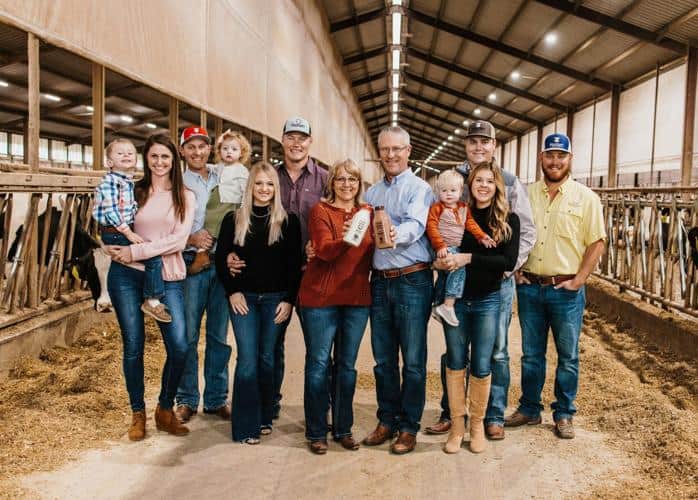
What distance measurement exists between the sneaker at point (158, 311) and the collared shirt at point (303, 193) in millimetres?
861

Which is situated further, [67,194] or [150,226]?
[67,194]

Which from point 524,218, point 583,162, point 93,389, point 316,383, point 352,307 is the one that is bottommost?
point 93,389

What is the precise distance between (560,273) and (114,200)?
2.50m

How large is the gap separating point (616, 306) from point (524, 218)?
429cm

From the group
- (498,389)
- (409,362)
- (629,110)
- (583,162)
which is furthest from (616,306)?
(583,162)

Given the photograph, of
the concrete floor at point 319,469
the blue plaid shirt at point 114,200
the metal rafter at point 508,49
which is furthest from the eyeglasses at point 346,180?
the metal rafter at point 508,49

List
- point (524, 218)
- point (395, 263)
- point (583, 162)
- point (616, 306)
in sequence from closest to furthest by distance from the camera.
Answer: point (395, 263) → point (524, 218) → point (616, 306) → point (583, 162)

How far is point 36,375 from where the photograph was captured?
420 centimetres

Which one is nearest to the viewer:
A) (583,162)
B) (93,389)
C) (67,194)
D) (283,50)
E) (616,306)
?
(93,389)

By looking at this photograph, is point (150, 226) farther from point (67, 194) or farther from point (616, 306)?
point (616, 306)

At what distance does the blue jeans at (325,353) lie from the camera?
329 cm

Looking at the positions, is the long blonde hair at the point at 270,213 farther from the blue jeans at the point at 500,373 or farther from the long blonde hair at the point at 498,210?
the blue jeans at the point at 500,373

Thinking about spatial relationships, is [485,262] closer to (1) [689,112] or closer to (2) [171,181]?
(2) [171,181]

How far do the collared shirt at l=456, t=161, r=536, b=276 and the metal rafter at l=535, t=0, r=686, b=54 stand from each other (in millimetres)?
11501
